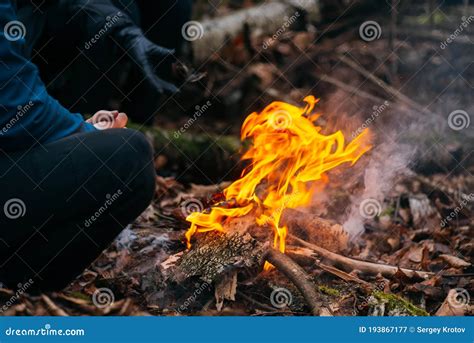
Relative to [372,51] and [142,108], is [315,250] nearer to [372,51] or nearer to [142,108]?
[142,108]

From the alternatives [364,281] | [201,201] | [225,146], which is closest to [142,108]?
[225,146]

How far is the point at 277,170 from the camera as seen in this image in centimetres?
380
